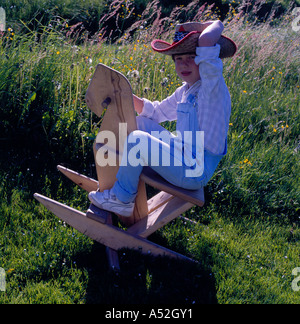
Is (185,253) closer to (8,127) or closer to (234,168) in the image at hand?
(234,168)

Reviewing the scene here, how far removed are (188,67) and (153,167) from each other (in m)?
0.67

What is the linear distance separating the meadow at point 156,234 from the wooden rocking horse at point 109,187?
0.28 ft

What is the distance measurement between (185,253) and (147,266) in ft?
1.14

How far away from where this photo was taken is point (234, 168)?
3.50m

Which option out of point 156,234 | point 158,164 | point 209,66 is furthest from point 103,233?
point 209,66

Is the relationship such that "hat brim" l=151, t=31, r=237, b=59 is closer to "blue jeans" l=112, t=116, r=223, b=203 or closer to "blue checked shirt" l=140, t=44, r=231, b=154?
"blue checked shirt" l=140, t=44, r=231, b=154

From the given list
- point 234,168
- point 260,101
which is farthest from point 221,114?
point 260,101

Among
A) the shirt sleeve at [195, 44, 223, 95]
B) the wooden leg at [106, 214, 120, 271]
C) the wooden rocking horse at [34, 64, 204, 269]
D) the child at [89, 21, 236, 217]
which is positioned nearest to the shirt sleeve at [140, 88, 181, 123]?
the child at [89, 21, 236, 217]

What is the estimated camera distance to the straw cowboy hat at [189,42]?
7.61ft

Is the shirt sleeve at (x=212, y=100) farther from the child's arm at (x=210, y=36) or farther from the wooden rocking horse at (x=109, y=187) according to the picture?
the wooden rocking horse at (x=109, y=187)

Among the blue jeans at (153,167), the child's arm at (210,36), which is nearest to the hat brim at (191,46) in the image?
the child's arm at (210,36)
